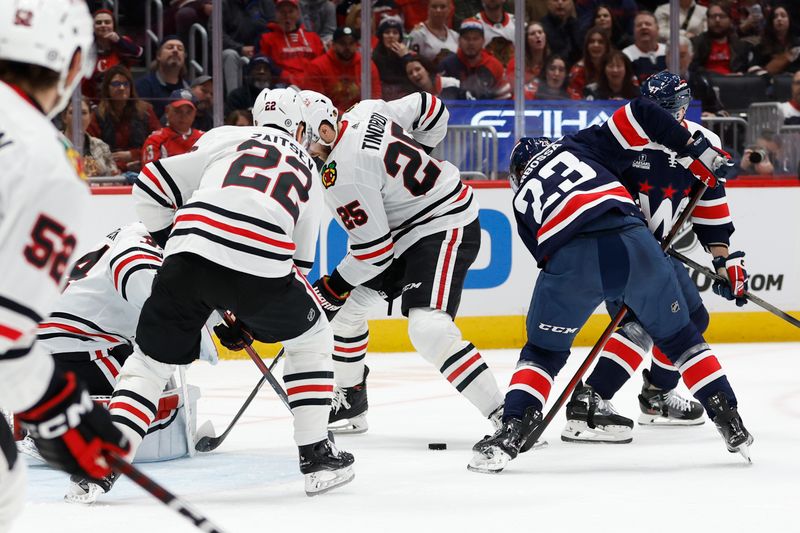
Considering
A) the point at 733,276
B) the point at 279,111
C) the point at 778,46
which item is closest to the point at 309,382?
the point at 279,111

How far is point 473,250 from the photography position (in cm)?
407

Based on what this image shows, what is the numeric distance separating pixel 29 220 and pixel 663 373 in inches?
A: 122

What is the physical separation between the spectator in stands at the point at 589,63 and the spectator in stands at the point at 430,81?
23.7 inches

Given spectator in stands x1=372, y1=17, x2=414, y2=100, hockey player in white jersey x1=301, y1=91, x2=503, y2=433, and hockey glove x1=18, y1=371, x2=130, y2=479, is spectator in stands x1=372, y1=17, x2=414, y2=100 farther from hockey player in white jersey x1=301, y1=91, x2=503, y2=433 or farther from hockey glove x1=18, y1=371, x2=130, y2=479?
hockey glove x1=18, y1=371, x2=130, y2=479

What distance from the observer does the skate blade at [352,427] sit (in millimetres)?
4246

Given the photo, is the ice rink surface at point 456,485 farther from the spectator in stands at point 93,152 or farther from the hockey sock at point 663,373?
the spectator in stands at point 93,152

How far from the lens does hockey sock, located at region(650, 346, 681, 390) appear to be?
4.29 metres

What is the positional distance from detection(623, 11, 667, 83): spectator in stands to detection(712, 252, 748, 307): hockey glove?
3.06 m

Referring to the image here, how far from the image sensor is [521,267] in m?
6.47

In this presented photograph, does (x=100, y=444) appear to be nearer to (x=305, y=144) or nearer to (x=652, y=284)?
(x=305, y=144)

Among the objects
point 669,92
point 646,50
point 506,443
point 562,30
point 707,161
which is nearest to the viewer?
point 506,443

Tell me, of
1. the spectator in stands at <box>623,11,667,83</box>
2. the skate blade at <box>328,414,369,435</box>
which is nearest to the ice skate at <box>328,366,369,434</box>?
the skate blade at <box>328,414,369,435</box>

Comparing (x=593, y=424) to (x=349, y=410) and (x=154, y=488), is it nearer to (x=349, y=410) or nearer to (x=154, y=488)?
(x=349, y=410)

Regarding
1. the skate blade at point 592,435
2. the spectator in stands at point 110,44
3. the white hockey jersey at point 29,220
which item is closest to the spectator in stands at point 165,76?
the spectator in stands at point 110,44
